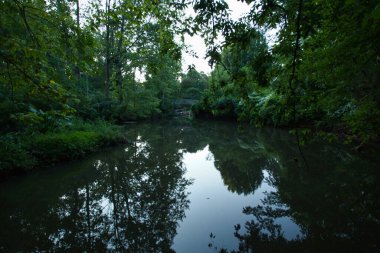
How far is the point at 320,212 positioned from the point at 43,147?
746 cm

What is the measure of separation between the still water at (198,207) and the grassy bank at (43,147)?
433 millimetres

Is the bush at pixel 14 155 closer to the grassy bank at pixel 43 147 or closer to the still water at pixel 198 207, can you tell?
the grassy bank at pixel 43 147

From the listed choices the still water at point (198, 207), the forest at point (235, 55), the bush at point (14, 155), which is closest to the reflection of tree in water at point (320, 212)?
the still water at point (198, 207)

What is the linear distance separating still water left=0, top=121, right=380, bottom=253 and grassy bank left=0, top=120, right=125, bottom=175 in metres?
0.43

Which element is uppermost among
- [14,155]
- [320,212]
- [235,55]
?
[235,55]

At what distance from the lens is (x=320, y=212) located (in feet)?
13.8

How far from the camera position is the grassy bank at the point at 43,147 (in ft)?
20.8

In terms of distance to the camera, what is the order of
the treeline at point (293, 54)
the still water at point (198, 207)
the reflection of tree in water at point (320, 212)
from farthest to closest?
the still water at point (198, 207)
the reflection of tree in water at point (320, 212)
the treeline at point (293, 54)

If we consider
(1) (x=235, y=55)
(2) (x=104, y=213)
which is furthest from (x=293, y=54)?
(2) (x=104, y=213)

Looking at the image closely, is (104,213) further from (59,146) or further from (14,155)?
(59,146)

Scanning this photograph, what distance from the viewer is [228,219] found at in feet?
13.8

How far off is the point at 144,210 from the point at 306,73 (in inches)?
155

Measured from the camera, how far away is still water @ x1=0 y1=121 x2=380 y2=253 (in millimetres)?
3508

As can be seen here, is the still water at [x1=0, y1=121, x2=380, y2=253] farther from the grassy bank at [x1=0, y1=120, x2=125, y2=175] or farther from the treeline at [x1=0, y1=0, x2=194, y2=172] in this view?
the treeline at [x1=0, y1=0, x2=194, y2=172]
